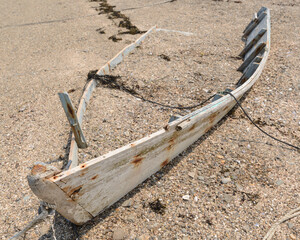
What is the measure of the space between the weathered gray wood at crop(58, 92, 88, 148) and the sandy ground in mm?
235

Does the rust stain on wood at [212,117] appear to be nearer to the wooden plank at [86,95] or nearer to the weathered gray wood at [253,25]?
the wooden plank at [86,95]

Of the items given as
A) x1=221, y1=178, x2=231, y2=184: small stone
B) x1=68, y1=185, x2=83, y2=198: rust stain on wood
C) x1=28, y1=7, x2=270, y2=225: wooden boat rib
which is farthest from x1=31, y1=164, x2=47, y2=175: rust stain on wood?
x1=221, y1=178, x2=231, y2=184: small stone

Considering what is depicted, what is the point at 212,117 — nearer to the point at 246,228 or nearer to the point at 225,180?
the point at 225,180

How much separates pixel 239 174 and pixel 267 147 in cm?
94

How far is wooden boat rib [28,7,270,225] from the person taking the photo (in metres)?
2.28

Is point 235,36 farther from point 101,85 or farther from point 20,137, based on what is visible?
point 20,137

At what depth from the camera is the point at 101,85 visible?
5918 mm

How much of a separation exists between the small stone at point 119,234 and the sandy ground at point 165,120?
0.08 feet

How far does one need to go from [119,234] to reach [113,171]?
2.90 feet

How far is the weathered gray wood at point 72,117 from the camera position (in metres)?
3.43

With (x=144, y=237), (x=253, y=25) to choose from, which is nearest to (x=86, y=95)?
(x=144, y=237)

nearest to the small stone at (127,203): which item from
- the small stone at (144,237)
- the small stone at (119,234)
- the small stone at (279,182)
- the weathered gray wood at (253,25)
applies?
the small stone at (119,234)

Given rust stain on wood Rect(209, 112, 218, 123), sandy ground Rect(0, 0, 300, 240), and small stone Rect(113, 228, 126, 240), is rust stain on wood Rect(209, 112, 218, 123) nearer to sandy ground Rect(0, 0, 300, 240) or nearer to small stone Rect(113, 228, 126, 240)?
sandy ground Rect(0, 0, 300, 240)

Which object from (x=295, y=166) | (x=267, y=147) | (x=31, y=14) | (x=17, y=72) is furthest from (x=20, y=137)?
(x=31, y=14)
